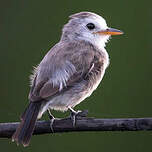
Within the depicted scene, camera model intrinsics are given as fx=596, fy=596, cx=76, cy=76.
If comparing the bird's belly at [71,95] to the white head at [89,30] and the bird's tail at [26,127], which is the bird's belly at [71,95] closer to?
the bird's tail at [26,127]

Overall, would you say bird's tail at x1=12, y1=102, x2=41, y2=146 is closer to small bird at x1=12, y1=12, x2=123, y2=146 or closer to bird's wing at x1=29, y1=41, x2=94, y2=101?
small bird at x1=12, y1=12, x2=123, y2=146

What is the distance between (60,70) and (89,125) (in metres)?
1.00

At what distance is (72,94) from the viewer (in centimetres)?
698

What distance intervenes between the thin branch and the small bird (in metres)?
0.10

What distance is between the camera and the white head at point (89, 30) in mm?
7902

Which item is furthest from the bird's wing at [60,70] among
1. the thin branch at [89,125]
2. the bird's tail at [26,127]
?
the thin branch at [89,125]

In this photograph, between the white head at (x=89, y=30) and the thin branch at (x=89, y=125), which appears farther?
the white head at (x=89, y=30)

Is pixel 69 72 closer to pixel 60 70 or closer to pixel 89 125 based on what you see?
pixel 60 70

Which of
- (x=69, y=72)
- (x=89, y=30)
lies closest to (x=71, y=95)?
(x=69, y=72)

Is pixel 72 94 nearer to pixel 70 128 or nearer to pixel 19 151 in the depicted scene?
pixel 70 128

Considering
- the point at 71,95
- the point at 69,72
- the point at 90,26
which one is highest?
the point at 90,26

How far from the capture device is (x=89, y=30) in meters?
7.96

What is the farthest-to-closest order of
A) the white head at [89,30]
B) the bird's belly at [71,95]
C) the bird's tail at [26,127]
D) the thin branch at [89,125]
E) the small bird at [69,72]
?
the white head at [89,30]
the bird's belly at [71,95]
the small bird at [69,72]
the bird's tail at [26,127]
the thin branch at [89,125]

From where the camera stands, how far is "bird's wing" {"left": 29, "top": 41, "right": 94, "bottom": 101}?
666cm
